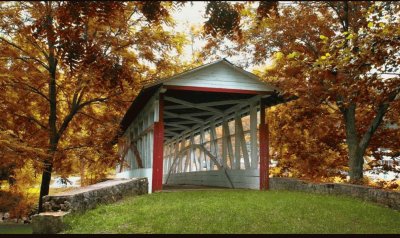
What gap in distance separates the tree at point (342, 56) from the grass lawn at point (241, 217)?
318cm

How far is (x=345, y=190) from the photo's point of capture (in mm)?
12023

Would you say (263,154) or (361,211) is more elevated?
(263,154)

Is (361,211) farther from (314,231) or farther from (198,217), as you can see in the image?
(198,217)

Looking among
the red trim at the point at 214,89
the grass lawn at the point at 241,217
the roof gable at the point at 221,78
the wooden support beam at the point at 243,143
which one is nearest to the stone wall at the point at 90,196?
the grass lawn at the point at 241,217

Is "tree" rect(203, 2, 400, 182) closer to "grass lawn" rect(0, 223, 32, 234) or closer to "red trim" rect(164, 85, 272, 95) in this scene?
"red trim" rect(164, 85, 272, 95)

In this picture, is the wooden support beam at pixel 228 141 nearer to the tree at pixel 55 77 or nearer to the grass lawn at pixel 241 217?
the tree at pixel 55 77

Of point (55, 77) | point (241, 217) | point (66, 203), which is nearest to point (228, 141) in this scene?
point (55, 77)

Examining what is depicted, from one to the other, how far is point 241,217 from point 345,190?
518 cm

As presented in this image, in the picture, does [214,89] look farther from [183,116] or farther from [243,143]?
[183,116]

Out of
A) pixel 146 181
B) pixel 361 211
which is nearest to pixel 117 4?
pixel 361 211

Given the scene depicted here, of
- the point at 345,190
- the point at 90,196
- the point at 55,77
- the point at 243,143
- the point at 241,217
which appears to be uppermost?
the point at 55,77

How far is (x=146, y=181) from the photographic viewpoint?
543 inches

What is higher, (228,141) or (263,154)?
(228,141)

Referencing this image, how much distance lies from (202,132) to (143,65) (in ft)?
15.0
